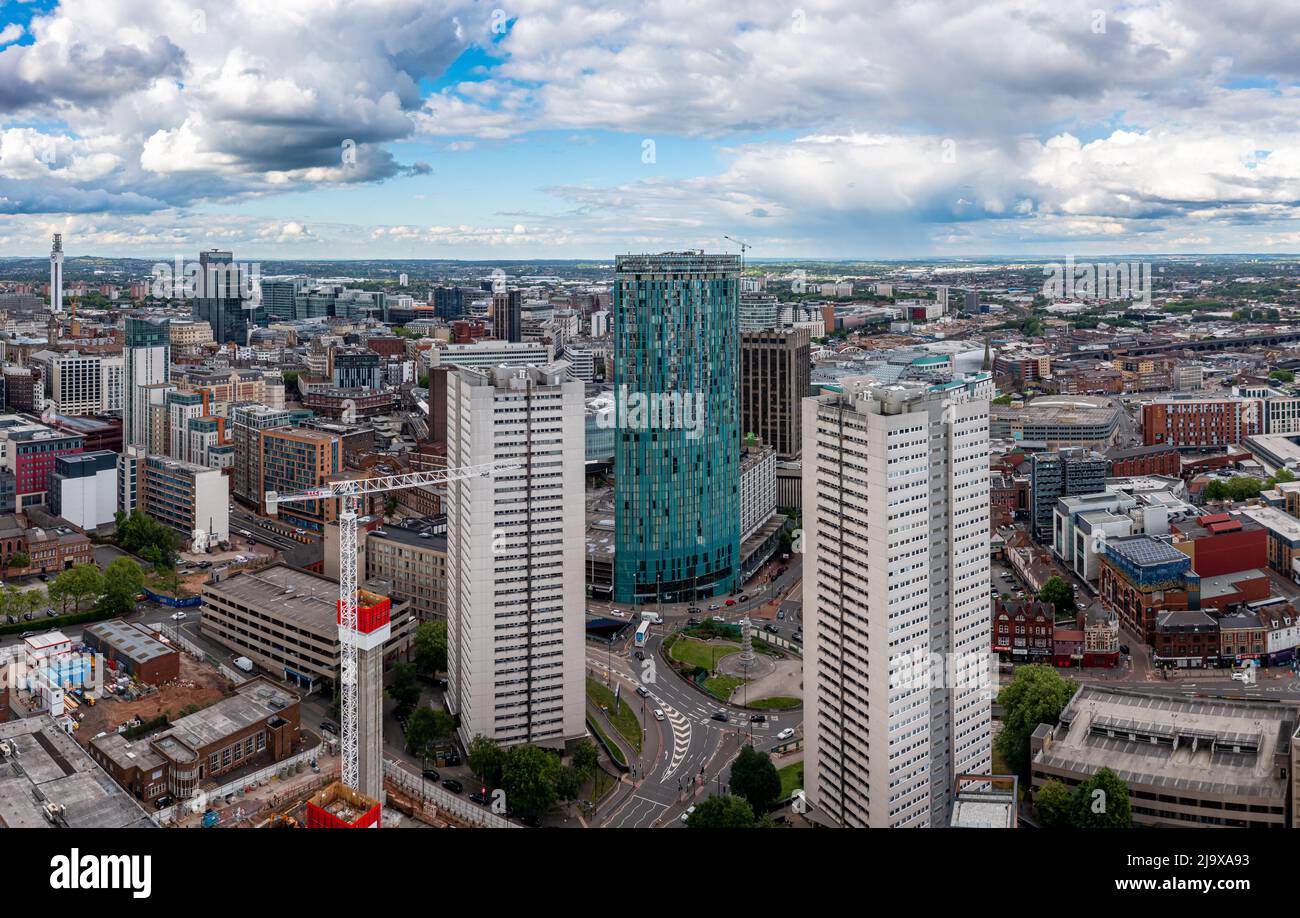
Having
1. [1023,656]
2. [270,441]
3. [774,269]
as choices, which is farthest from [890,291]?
[1023,656]

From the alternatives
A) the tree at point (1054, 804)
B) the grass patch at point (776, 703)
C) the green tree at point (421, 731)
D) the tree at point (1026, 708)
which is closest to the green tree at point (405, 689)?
the green tree at point (421, 731)

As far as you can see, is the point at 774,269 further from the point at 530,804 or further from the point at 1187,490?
the point at 530,804

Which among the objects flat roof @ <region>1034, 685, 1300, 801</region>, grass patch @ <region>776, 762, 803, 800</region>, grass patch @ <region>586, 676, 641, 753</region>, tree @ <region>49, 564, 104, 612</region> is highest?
tree @ <region>49, 564, 104, 612</region>

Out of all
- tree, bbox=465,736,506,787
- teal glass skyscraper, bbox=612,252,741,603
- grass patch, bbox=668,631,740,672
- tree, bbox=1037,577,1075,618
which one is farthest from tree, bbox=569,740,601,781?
tree, bbox=1037,577,1075,618

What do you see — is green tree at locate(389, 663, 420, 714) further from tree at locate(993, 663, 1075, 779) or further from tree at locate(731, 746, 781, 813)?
tree at locate(993, 663, 1075, 779)

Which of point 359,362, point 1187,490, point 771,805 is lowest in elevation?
point 771,805
